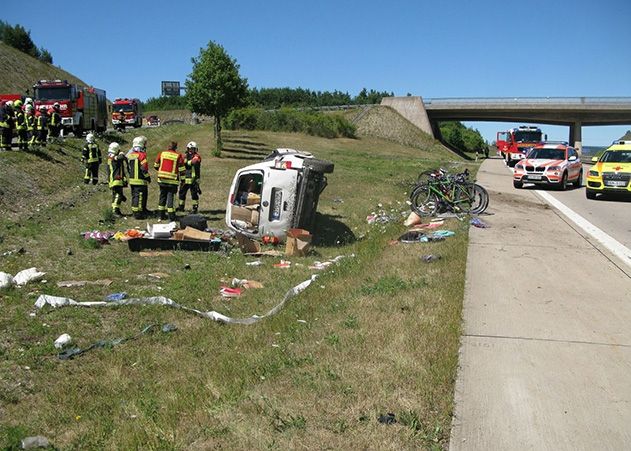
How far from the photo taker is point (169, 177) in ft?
45.9

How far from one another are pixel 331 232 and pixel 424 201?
10.1 ft

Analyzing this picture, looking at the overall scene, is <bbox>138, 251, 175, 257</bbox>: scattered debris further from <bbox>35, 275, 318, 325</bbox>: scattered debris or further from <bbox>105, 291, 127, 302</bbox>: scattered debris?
<bbox>35, 275, 318, 325</bbox>: scattered debris

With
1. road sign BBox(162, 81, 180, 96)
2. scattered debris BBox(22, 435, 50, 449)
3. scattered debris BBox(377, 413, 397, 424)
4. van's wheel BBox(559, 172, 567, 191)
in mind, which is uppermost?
road sign BBox(162, 81, 180, 96)

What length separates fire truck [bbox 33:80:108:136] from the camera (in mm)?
28516

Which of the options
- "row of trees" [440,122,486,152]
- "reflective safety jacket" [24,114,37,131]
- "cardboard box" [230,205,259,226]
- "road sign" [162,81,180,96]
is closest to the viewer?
"cardboard box" [230,205,259,226]

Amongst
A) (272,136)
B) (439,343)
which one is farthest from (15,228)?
(272,136)

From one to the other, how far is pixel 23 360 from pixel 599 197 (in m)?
19.4

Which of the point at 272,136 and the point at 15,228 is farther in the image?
the point at 272,136

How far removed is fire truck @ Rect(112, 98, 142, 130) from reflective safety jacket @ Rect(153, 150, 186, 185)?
116 feet

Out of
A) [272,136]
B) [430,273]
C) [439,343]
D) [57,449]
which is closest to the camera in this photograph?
[57,449]

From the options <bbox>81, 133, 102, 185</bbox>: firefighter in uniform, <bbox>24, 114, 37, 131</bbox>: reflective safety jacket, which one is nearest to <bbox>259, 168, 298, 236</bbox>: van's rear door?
<bbox>81, 133, 102, 185</bbox>: firefighter in uniform

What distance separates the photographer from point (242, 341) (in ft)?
21.5

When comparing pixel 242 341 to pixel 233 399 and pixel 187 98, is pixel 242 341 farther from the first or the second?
pixel 187 98

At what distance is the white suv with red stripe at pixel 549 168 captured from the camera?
23.0 meters
